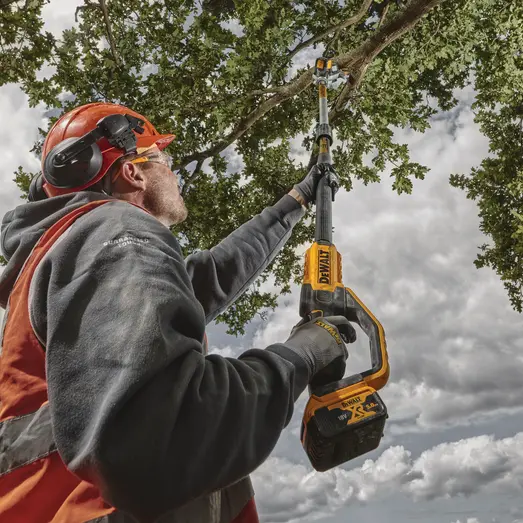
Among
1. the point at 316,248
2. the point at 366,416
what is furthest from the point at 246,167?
the point at 366,416

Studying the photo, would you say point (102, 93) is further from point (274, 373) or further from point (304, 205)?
point (274, 373)

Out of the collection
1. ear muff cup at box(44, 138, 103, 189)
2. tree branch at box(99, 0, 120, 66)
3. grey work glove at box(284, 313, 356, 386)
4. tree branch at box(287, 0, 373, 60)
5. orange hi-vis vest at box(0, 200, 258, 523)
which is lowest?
orange hi-vis vest at box(0, 200, 258, 523)

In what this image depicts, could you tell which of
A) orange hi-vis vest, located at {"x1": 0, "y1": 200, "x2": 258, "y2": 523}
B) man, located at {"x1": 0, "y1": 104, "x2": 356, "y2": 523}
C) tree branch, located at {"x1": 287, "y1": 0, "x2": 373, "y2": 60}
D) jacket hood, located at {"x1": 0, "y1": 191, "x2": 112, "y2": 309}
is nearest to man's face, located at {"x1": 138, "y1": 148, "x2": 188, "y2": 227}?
jacket hood, located at {"x1": 0, "y1": 191, "x2": 112, "y2": 309}

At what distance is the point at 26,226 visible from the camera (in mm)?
2199

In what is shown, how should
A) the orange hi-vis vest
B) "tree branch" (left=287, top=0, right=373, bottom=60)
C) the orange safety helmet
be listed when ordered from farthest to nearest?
"tree branch" (left=287, top=0, right=373, bottom=60) < the orange safety helmet < the orange hi-vis vest

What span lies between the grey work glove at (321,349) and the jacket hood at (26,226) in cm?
102

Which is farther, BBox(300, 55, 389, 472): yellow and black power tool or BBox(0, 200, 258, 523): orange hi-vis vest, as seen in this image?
BBox(300, 55, 389, 472): yellow and black power tool

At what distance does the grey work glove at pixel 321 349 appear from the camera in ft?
6.39

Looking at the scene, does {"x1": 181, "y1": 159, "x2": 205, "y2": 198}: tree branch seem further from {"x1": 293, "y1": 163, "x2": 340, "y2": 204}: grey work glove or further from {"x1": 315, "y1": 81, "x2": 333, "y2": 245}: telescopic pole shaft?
{"x1": 293, "y1": 163, "x2": 340, "y2": 204}: grey work glove

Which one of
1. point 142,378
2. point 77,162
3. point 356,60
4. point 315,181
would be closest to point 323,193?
point 315,181

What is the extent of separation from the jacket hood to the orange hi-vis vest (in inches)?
10.2

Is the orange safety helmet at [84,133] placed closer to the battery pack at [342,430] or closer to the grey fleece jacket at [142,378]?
the grey fleece jacket at [142,378]

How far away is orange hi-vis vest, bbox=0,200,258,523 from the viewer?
1.54 metres

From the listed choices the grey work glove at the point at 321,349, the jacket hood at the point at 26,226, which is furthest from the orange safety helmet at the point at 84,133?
the grey work glove at the point at 321,349
